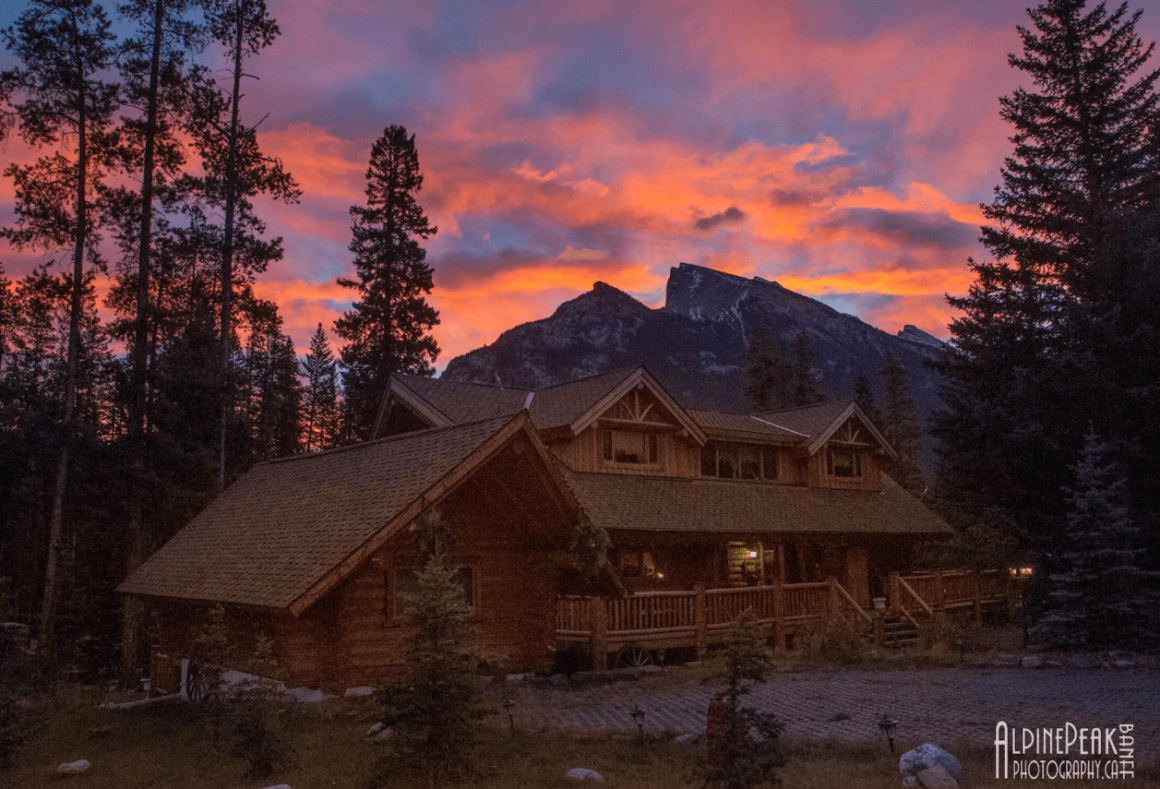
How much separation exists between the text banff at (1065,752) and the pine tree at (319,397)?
58071 millimetres

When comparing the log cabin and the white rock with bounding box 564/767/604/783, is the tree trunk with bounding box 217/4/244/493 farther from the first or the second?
the white rock with bounding box 564/767/604/783

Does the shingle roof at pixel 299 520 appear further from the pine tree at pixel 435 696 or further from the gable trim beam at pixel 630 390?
the gable trim beam at pixel 630 390

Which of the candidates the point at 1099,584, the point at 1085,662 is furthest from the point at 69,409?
the point at 1099,584

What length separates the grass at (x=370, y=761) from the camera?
977cm

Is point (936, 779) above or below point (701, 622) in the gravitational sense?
above

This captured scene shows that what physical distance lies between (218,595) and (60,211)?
17.9 metres

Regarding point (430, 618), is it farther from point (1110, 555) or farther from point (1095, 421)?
point (1095, 421)

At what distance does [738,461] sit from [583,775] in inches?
882

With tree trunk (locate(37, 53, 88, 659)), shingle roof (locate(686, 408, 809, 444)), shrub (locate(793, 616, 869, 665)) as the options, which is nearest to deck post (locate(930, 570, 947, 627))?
shrub (locate(793, 616, 869, 665))

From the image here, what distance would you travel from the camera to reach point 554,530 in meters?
17.7

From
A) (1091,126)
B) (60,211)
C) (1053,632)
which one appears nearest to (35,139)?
(60,211)

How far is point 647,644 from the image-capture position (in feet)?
68.0

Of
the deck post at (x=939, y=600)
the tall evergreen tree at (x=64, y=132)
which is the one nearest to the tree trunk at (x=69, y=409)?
the tall evergreen tree at (x=64, y=132)

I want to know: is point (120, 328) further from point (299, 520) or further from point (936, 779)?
point (936, 779)
